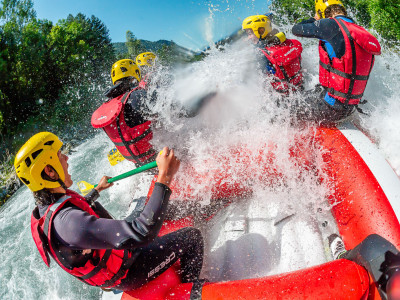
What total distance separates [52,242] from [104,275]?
458 millimetres

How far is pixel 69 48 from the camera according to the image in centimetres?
2391

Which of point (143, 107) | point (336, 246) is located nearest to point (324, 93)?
point (336, 246)

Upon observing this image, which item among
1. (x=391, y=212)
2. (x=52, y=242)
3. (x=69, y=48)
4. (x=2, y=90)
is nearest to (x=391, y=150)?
(x=391, y=212)

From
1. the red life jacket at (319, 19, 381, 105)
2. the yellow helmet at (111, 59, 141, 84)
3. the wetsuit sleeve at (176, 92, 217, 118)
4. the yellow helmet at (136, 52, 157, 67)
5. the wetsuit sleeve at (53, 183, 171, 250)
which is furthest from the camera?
the yellow helmet at (136, 52, 157, 67)

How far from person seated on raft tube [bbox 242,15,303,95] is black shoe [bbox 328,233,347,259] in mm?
1900

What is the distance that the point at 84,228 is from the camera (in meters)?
1.60

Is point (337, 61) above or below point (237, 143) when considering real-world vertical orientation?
above

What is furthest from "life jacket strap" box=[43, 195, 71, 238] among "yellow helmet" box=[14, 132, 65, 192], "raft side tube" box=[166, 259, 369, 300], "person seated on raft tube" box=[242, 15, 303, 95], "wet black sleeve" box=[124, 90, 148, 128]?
"person seated on raft tube" box=[242, 15, 303, 95]

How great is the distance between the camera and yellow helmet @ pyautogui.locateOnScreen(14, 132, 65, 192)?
1.80 meters

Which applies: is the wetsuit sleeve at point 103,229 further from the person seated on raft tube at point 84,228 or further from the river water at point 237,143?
the river water at point 237,143

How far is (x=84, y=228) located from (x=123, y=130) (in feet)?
6.19

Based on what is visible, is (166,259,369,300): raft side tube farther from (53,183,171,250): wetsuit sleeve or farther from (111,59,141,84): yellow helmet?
(111,59,141,84): yellow helmet

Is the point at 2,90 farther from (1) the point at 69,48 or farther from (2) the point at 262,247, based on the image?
(2) the point at 262,247

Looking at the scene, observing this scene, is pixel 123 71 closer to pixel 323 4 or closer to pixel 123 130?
pixel 123 130
